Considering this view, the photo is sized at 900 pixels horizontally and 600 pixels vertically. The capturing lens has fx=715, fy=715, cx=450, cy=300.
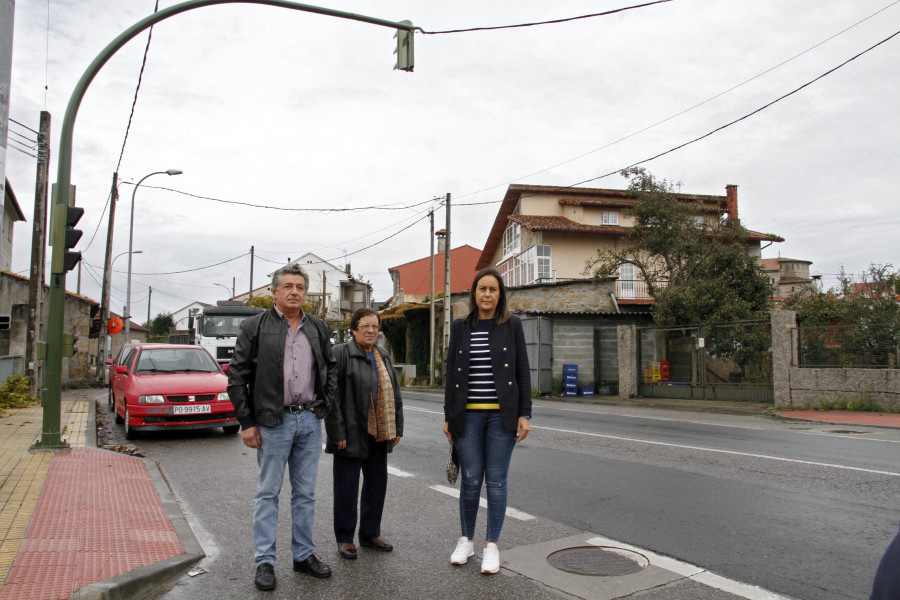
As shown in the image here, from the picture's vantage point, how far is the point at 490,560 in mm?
4367

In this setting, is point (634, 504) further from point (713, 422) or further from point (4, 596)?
point (713, 422)

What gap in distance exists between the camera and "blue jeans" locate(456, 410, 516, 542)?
4.40 m

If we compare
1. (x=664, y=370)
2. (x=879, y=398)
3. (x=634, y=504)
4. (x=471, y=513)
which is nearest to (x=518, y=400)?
(x=471, y=513)

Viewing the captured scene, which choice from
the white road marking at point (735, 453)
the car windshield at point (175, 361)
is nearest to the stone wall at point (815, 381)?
the white road marking at point (735, 453)

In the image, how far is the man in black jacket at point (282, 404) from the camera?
4.21 m

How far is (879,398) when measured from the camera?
50.4ft

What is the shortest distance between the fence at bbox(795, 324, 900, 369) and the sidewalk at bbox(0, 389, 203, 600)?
1454cm

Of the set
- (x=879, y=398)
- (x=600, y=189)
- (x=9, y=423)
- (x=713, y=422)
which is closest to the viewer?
(x=9, y=423)

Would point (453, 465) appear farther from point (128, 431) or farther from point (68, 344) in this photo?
point (128, 431)

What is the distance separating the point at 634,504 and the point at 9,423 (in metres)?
10.8

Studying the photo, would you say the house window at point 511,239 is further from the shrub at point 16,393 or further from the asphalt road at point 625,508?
the asphalt road at point 625,508

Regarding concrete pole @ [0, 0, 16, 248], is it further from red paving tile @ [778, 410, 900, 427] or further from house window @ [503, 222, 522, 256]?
house window @ [503, 222, 522, 256]

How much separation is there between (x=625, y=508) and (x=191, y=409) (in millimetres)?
6987

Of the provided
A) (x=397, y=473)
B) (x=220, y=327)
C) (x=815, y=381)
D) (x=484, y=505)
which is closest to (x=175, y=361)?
(x=397, y=473)
